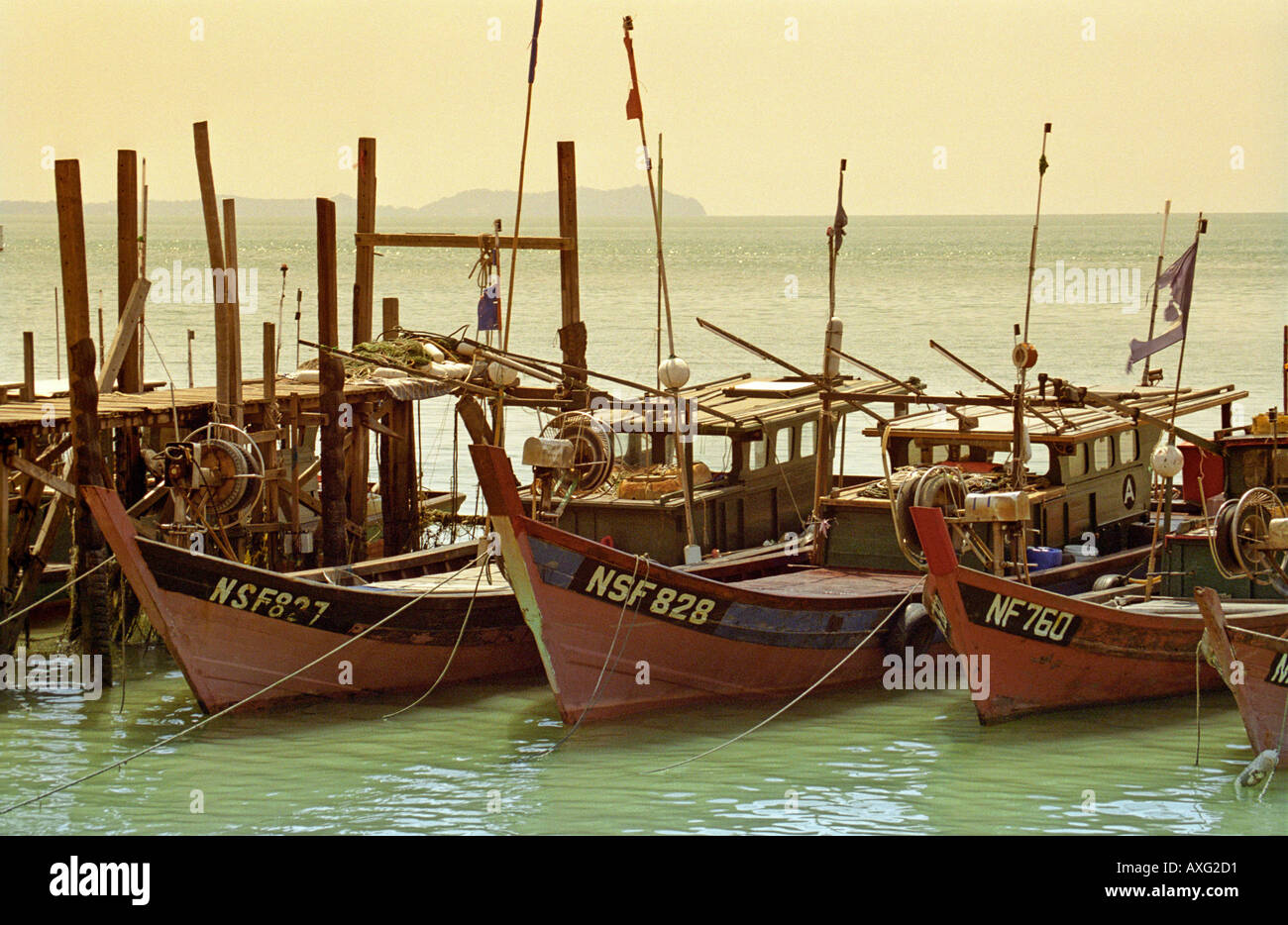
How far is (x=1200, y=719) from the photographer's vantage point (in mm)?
15461

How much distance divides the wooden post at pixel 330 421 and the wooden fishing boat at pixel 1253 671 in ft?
30.0

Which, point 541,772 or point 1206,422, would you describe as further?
point 1206,422

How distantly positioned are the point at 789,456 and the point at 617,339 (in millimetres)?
43172

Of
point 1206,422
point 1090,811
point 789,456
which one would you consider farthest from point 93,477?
point 1206,422

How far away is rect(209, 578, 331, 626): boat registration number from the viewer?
49.2 feet

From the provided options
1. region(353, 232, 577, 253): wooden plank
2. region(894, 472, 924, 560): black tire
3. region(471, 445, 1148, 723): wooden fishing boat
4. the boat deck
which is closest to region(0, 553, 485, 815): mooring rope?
region(471, 445, 1148, 723): wooden fishing boat

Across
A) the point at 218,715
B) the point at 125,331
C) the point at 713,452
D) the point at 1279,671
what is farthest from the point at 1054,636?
the point at 125,331

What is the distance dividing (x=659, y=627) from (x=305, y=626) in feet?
9.95

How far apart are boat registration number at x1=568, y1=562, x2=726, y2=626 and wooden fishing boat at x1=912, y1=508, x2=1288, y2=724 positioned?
1908 mm

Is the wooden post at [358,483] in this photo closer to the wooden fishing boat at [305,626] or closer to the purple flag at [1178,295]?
the wooden fishing boat at [305,626]

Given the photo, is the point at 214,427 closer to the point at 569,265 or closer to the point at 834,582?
the point at 569,265

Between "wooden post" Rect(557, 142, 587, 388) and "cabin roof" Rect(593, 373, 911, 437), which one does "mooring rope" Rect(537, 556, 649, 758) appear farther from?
"wooden post" Rect(557, 142, 587, 388)

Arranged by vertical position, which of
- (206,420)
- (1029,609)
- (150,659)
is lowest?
(150,659)

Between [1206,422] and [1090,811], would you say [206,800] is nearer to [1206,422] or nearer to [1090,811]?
[1090,811]
